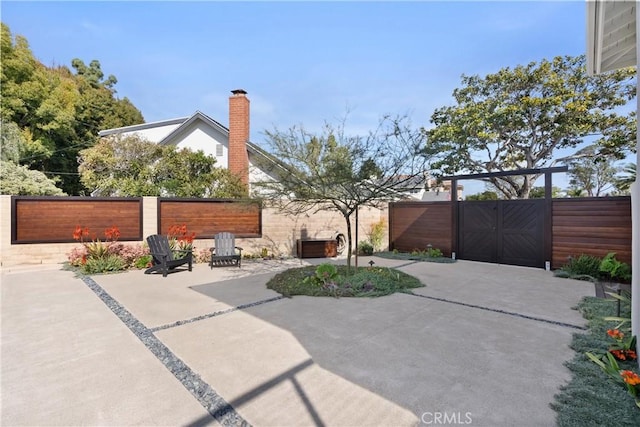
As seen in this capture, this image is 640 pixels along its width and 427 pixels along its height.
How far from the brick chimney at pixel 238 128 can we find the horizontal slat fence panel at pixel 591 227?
1087 centimetres

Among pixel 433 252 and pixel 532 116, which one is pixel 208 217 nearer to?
pixel 433 252

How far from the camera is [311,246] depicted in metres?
9.86

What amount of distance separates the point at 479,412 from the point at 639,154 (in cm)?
262

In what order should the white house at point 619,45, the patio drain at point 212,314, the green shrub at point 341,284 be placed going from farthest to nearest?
the green shrub at point 341,284 → the patio drain at point 212,314 → the white house at point 619,45

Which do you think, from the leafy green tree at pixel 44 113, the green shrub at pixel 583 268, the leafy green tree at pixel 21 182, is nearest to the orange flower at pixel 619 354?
the green shrub at pixel 583 268

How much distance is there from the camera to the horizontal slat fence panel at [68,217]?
7.39 m

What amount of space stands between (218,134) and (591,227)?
14.4 meters

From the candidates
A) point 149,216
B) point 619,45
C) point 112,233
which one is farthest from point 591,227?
point 112,233

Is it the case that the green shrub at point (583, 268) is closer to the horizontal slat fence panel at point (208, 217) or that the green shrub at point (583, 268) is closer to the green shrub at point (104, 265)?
the horizontal slat fence panel at point (208, 217)

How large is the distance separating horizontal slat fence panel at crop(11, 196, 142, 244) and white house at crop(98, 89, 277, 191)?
3501 mm

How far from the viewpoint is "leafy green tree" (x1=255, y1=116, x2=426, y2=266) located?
5250 mm

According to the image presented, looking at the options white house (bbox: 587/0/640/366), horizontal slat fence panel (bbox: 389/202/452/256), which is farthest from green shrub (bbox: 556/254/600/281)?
white house (bbox: 587/0/640/366)

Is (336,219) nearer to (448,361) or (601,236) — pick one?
(601,236)

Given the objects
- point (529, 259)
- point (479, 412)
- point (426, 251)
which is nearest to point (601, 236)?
point (529, 259)
